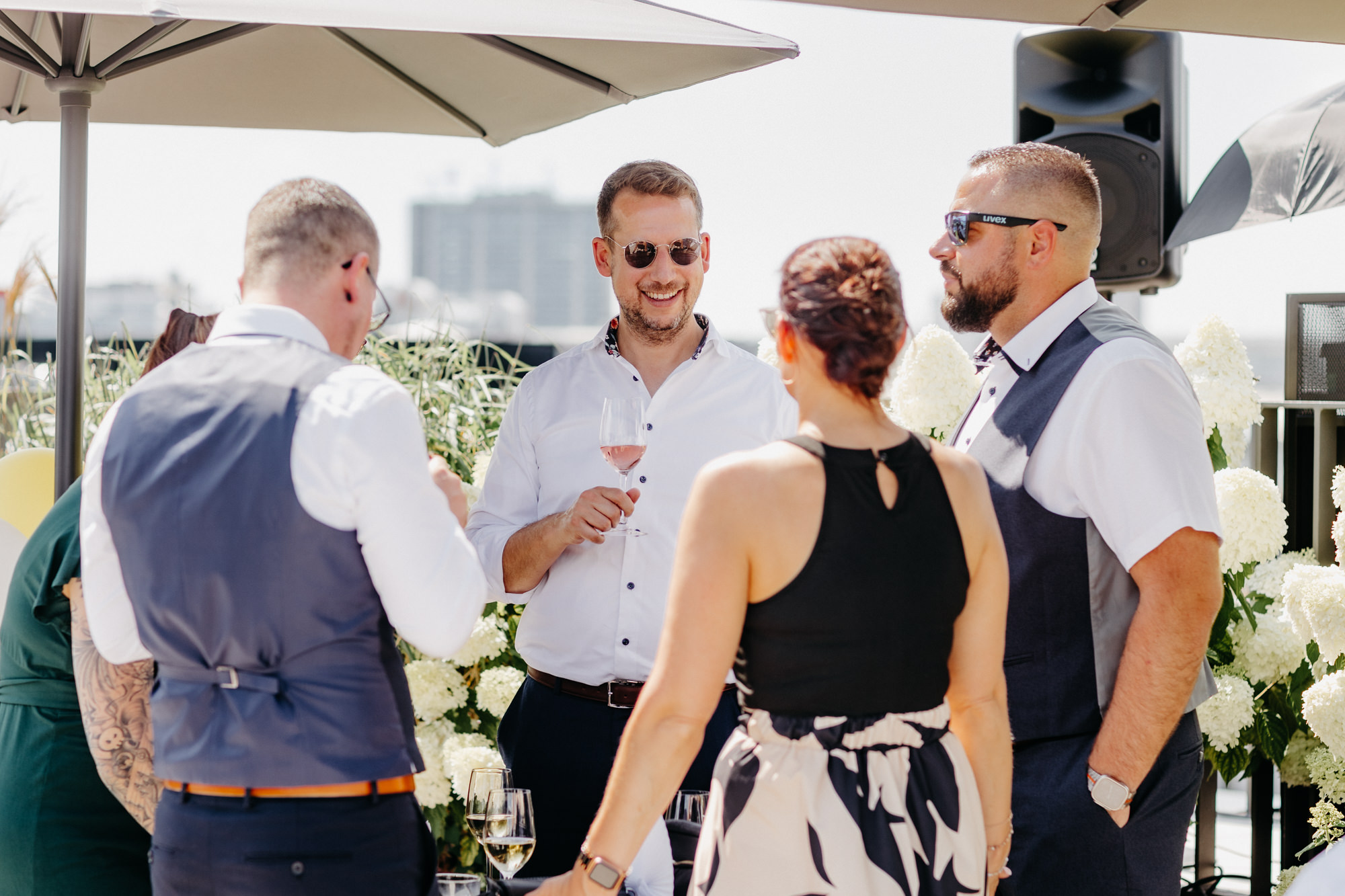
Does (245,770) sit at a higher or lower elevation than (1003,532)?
lower

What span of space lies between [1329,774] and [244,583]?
2.94 meters

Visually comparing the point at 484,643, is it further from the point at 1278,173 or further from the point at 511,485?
the point at 1278,173

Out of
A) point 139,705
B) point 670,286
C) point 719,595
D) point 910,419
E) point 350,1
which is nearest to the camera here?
point 719,595

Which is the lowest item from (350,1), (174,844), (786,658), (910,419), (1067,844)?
(1067,844)

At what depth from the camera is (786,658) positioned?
1.58m

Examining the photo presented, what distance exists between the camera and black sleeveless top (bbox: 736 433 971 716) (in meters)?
1.55

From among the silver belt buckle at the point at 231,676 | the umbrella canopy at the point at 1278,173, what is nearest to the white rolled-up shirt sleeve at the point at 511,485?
the silver belt buckle at the point at 231,676

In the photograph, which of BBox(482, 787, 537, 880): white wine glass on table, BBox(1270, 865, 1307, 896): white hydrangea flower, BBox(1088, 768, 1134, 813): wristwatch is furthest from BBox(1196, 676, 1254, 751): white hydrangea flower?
BBox(482, 787, 537, 880): white wine glass on table

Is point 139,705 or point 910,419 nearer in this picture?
point 139,705

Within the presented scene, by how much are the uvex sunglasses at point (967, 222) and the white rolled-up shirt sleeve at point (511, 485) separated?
1.09 metres

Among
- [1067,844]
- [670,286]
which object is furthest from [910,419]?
[1067,844]

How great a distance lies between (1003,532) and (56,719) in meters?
1.80

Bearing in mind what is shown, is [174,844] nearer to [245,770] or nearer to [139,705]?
[245,770]

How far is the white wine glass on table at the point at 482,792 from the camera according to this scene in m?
1.78
